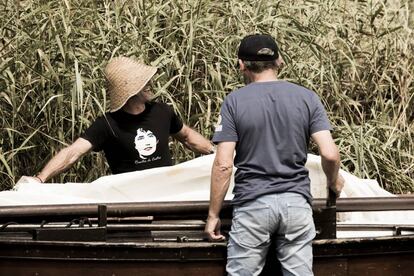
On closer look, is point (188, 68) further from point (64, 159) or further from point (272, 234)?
point (272, 234)

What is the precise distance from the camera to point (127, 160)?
20.6 ft

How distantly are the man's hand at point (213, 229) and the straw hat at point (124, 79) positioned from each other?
1.33 meters

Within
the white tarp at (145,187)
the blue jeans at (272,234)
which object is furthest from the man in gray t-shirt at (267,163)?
the white tarp at (145,187)

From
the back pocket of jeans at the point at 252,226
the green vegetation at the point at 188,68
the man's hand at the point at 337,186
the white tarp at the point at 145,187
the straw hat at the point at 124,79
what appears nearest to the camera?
the back pocket of jeans at the point at 252,226

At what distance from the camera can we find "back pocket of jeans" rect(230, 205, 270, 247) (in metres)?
4.93

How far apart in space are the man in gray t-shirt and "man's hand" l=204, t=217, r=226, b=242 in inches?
1.8

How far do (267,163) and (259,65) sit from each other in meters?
0.45

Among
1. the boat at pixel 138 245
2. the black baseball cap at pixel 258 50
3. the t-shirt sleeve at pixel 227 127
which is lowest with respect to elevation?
Result: the boat at pixel 138 245

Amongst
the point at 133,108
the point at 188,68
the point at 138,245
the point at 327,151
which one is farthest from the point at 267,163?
the point at 188,68

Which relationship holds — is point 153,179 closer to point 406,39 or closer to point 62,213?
point 62,213

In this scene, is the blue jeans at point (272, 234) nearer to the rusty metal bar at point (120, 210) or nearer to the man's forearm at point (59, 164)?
the rusty metal bar at point (120, 210)

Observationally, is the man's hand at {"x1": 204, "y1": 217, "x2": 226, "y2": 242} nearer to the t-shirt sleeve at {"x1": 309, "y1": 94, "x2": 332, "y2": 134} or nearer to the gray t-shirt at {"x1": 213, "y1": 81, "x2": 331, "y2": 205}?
the gray t-shirt at {"x1": 213, "y1": 81, "x2": 331, "y2": 205}

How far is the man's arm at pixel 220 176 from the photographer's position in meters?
4.96

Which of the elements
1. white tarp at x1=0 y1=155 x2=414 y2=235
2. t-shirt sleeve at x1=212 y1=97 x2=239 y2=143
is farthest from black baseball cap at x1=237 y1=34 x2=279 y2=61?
white tarp at x1=0 y1=155 x2=414 y2=235
